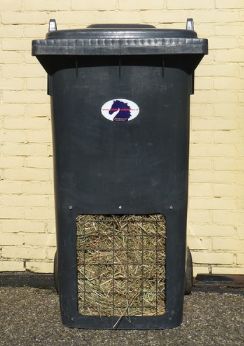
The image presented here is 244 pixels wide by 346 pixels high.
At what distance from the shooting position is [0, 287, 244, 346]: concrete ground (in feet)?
12.3

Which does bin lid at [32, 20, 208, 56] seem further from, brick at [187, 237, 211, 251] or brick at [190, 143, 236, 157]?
brick at [187, 237, 211, 251]

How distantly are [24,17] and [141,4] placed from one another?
0.87 m

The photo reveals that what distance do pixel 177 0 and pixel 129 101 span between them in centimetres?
125

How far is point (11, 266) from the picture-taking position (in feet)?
15.6

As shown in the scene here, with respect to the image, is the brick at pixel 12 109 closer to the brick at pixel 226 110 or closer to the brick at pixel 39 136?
the brick at pixel 39 136

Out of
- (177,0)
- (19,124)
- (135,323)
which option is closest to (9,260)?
(19,124)

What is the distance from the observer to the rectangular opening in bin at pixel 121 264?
3695 mm

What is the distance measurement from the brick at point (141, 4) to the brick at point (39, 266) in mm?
2036

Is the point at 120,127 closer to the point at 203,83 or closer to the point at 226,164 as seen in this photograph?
the point at 203,83

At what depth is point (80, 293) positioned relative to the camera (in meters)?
3.80

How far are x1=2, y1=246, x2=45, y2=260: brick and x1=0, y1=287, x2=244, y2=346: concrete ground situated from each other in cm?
29

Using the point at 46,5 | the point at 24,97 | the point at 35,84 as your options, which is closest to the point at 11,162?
the point at 24,97

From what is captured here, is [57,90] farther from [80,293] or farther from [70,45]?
[80,293]

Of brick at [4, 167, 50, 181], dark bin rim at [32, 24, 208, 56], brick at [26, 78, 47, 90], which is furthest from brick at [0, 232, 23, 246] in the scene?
dark bin rim at [32, 24, 208, 56]
